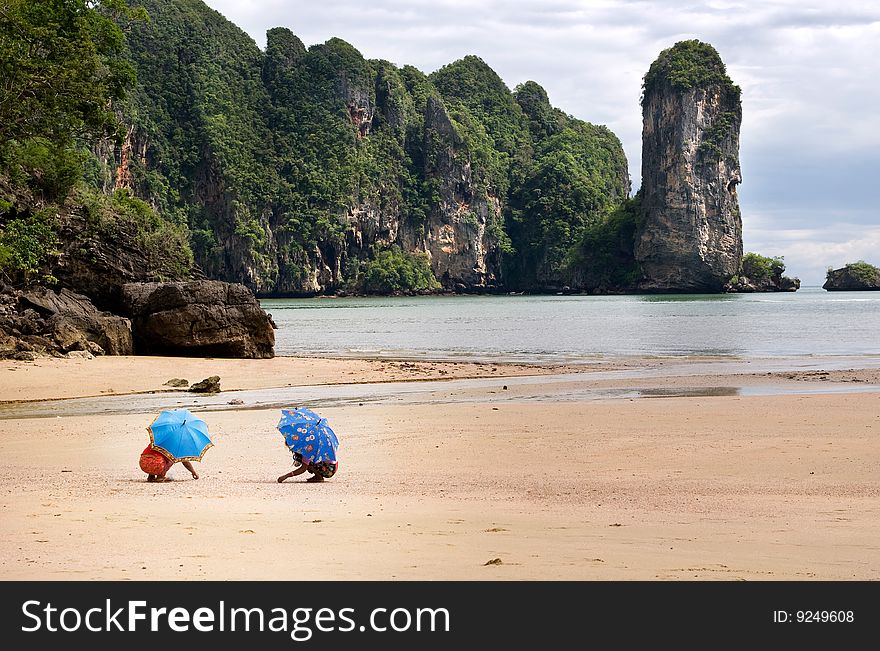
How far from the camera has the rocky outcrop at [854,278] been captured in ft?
452

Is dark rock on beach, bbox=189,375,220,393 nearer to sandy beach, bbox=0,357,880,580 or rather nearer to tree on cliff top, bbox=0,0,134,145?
sandy beach, bbox=0,357,880,580

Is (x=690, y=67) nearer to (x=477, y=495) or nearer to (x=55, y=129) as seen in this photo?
(x=55, y=129)

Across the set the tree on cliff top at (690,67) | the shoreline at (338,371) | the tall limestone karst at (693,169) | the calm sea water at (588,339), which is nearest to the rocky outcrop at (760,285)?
the tall limestone karst at (693,169)

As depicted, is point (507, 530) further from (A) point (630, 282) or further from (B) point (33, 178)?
(A) point (630, 282)

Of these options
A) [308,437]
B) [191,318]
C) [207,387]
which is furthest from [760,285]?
[308,437]

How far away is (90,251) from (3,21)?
23.5 feet

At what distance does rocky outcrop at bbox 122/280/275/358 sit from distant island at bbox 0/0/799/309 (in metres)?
77.3

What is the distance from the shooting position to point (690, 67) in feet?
383

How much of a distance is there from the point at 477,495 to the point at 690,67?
4677 inches

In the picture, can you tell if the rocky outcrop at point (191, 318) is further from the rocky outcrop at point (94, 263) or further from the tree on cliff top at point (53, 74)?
the tree on cliff top at point (53, 74)

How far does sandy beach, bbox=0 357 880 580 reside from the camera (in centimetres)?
437

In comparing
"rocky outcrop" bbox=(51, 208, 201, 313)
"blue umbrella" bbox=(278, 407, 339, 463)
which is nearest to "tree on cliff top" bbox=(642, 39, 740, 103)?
"rocky outcrop" bbox=(51, 208, 201, 313)
